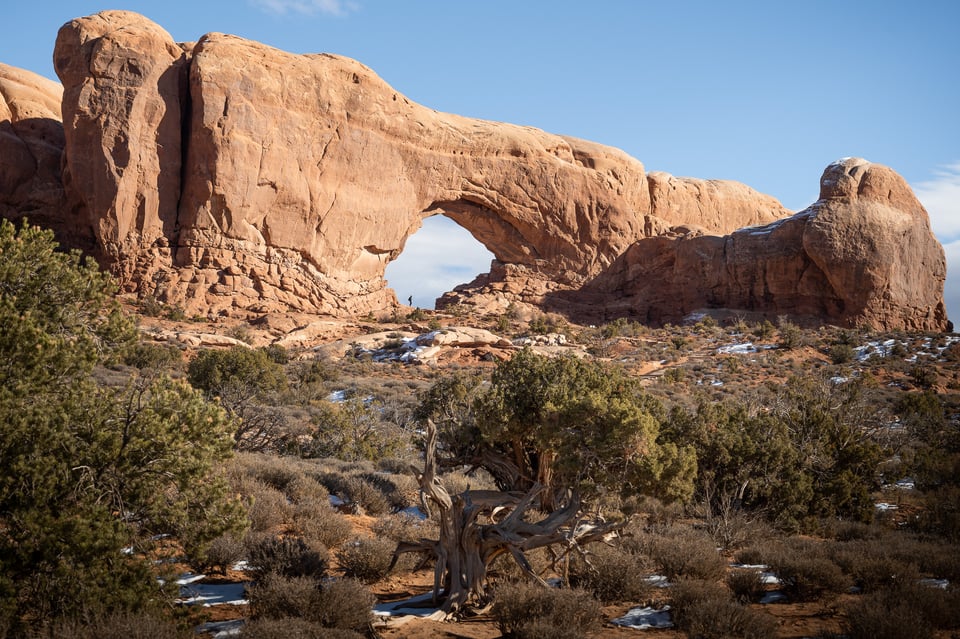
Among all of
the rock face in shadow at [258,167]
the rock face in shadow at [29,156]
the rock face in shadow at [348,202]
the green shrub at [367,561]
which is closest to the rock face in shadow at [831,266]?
the rock face in shadow at [348,202]

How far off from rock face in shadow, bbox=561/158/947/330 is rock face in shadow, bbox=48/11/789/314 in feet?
31.9

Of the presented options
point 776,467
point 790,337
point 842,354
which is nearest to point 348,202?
point 790,337

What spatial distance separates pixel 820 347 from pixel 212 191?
1107 inches

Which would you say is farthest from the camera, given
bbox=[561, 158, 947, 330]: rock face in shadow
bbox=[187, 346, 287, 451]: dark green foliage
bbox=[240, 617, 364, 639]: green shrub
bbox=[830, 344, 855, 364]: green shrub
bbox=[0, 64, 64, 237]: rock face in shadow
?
bbox=[561, 158, 947, 330]: rock face in shadow

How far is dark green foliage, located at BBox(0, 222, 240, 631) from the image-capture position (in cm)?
537

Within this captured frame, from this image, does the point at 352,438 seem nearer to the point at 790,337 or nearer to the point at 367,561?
the point at 367,561

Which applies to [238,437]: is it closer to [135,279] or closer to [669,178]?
Answer: [135,279]

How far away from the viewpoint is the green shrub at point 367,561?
7.81m

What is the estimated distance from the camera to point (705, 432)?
37.1 ft

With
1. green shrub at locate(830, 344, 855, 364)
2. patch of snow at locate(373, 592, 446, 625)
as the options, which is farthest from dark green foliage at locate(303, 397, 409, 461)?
green shrub at locate(830, 344, 855, 364)

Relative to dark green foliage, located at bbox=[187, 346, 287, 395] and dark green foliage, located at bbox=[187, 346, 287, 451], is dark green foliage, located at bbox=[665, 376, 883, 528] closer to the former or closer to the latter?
dark green foliage, located at bbox=[187, 346, 287, 451]

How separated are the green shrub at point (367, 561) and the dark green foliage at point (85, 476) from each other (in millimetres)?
2035

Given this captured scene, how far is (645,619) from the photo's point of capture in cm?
694

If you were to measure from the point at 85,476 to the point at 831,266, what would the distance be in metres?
36.9
